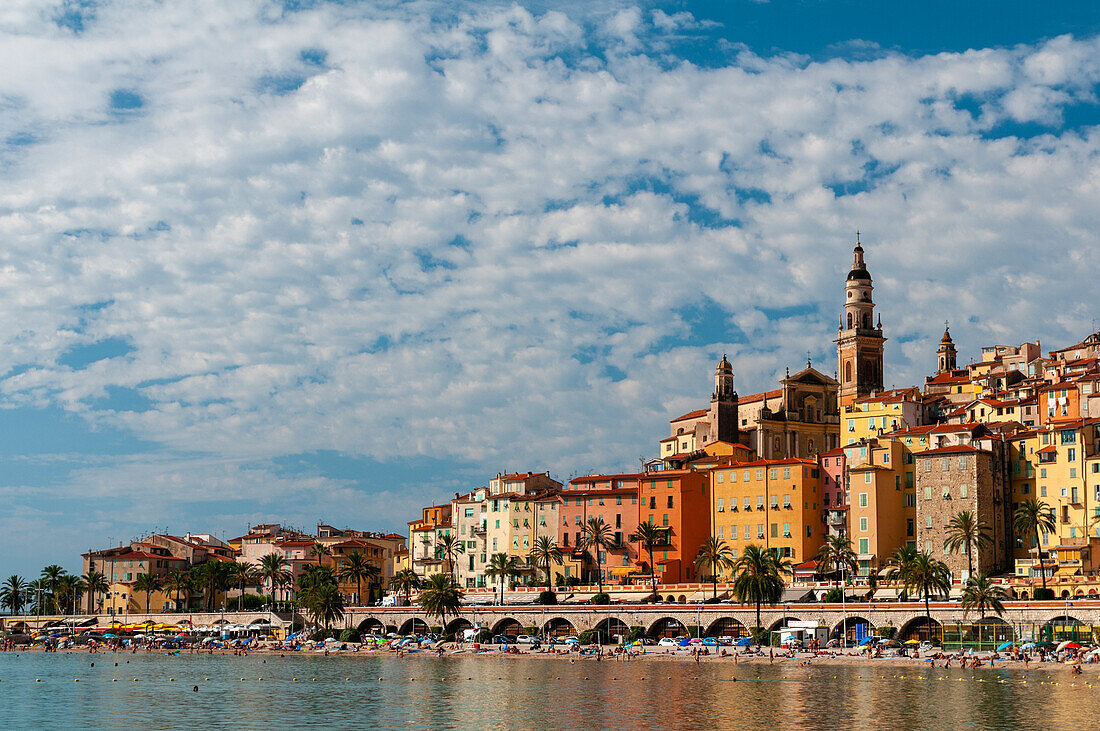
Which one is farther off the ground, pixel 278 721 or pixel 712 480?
pixel 712 480

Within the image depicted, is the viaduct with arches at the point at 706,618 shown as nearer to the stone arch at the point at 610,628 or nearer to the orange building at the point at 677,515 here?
the stone arch at the point at 610,628

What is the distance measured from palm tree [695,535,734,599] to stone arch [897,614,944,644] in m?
22.5

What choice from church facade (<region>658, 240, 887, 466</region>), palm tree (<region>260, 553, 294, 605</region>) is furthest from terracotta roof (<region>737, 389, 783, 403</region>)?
palm tree (<region>260, 553, 294, 605</region>)

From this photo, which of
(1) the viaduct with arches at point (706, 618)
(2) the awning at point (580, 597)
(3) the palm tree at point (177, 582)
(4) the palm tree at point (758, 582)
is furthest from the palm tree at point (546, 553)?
(3) the palm tree at point (177, 582)

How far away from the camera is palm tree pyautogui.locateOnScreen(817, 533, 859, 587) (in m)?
117

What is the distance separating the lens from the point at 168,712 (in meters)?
82.2

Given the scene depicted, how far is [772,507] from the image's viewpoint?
422ft

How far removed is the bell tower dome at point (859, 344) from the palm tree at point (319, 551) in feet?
216

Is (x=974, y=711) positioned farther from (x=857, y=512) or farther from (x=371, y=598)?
(x=371, y=598)

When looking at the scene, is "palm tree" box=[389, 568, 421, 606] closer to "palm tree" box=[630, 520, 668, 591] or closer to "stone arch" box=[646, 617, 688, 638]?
"palm tree" box=[630, 520, 668, 591]

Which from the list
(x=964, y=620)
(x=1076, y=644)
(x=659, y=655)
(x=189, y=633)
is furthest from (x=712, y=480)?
(x=189, y=633)

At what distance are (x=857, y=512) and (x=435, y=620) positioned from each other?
43.5m

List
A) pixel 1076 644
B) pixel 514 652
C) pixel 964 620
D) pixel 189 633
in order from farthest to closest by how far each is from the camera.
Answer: pixel 189 633, pixel 514 652, pixel 964 620, pixel 1076 644

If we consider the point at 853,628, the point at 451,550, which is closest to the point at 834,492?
the point at 853,628
